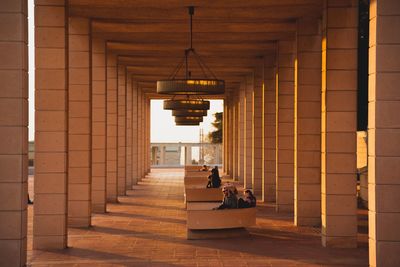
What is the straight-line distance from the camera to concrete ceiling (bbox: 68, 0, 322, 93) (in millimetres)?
19484

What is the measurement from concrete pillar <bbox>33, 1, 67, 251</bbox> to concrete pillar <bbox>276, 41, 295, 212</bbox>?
10308mm

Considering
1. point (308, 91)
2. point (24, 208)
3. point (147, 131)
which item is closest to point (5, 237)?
point (24, 208)

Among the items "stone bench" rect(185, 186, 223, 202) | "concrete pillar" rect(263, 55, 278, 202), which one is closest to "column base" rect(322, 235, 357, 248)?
"stone bench" rect(185, 186, 223, 202)

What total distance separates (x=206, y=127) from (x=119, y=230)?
210 feet

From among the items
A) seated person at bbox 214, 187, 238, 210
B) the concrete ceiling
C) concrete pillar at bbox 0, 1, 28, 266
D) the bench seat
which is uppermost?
the concrete ceiling

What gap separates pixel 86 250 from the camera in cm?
1631

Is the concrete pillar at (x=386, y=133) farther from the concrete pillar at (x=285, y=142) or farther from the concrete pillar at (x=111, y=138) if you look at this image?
the concrete pillar at (x=111, y=138)

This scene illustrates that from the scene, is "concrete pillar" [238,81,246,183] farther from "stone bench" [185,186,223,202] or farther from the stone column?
"stone bench" [185,186,223,202]

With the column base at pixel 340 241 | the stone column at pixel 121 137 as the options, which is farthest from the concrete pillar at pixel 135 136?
the column base at pixel 340 241

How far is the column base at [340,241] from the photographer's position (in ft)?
55.4

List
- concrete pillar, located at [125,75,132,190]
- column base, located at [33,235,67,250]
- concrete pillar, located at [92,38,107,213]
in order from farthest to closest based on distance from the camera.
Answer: concrete pillar, located at [125,75,132,190] → concrete pillar, located at [92,38,107,213] → column base, located at [33,235,67,250]

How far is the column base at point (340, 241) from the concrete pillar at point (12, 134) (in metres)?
7.37

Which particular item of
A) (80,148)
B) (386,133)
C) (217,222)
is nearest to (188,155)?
(80,148)

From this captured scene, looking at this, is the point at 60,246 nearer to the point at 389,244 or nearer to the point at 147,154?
the point at 389,244
